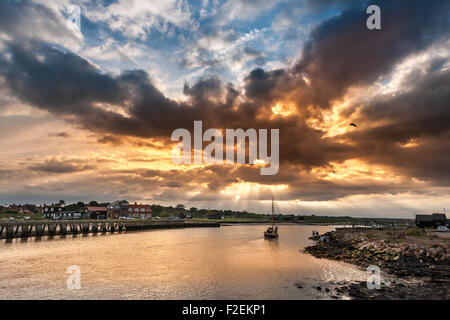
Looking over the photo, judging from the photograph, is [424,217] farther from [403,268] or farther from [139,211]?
[139,211]

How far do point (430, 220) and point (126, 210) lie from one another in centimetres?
13385

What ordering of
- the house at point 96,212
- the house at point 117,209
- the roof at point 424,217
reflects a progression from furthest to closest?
the house at point 117,209 → the house at point 96,212 → the roof at point 424,217

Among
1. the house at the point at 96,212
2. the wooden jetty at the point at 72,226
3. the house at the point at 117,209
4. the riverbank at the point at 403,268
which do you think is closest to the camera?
the riverbank at the point at 403,268

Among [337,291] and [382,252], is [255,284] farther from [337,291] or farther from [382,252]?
[382,252]

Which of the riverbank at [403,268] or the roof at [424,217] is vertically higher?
the roof at [424,217]

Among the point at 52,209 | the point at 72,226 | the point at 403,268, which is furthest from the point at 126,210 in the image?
the point at 403,268

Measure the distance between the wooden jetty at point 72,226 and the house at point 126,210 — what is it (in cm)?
2674

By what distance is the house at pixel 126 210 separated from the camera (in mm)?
146300

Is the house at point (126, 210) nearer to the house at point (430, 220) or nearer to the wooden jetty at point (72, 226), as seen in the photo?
the wooden jetty at point (72, 226)

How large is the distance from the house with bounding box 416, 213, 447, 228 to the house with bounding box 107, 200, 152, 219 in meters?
128

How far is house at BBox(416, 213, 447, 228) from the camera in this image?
95.4m

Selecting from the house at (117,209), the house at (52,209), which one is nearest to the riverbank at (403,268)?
the house at (117,209)

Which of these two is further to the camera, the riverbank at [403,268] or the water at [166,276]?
the water at [166,276]
